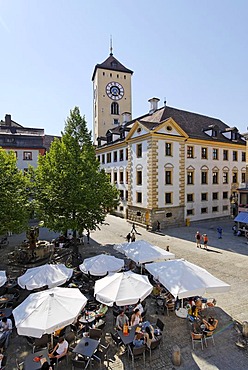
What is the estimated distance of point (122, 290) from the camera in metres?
8.92

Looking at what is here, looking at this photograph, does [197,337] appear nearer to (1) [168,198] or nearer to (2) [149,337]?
(2) [149,337]

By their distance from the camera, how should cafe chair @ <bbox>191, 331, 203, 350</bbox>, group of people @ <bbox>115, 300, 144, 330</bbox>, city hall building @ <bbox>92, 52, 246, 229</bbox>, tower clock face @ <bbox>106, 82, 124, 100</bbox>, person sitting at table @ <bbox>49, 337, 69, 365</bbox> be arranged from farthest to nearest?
tower clock face @ <bbox>106, 82, 124, 100</bbox> → city hall building @ <bbox>92, 52, 246, 229</bbox> → group of people @ <bbox>115, 300, 144, 330</bbox> → cafe chair @ <bbox>191, 331, 203, 350</bbox> → person sitting at table @ <bbox>49, 337, 69, 365</bbox>

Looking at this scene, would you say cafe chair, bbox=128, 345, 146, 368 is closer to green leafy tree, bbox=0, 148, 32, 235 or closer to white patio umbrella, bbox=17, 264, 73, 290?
white patio umbrella, bbox=17, 264, 73, 290

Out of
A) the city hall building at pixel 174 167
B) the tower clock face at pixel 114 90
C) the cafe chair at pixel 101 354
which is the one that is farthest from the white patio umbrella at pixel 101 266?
the tower clock face at pixel 114 90

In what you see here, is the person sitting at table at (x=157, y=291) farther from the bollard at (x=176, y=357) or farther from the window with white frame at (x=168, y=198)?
the window with white frame at (x=168, y=198)

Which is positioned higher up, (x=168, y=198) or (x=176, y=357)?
(x=168, y=198)

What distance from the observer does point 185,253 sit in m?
19.0

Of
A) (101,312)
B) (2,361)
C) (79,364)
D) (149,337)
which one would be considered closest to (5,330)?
(2,361)

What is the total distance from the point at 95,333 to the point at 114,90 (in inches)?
2087

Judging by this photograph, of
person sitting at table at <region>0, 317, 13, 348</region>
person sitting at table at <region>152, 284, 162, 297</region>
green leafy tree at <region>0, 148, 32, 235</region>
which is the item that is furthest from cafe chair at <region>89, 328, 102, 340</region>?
green leafy tree at <region>0, 148, 32, 235</region>

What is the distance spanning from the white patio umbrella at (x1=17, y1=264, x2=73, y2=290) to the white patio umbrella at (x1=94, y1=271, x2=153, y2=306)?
196 centimetres

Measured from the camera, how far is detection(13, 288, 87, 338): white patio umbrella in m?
7.09

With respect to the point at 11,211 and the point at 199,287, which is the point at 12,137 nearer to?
the point at 11,211

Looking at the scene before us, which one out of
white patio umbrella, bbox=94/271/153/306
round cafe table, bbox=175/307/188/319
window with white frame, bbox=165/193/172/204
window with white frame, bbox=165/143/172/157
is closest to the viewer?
white patio umbrella, bbox=94/271/153/306
